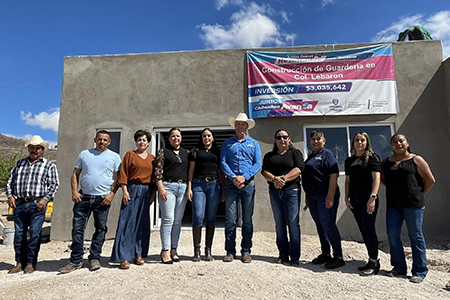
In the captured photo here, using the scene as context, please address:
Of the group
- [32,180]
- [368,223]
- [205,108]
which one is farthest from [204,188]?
[205,108]

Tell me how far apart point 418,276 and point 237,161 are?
8.27 feet

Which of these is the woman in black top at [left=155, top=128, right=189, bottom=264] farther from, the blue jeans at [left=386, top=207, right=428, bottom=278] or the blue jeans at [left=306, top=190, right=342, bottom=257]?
the blue jeans at [left=386, top=207, right=428, bottom=278]

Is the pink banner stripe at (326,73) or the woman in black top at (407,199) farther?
the pink banner stripe at (326,73)

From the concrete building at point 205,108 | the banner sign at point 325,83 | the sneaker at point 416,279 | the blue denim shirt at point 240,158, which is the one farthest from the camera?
the banner sign at point 325,83

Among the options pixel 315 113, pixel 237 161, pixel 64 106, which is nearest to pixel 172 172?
pixel 237 161

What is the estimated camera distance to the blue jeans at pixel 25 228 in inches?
148

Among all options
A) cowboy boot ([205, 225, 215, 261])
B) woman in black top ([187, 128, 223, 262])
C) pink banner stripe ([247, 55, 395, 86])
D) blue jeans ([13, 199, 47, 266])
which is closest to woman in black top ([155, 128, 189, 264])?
woman in black top ([187, 128, 223, 262])

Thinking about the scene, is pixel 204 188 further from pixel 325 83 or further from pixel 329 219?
pixel 325 83

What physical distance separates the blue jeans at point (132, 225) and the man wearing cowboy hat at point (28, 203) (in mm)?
1084

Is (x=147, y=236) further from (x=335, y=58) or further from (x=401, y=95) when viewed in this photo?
(x=401, y=95)

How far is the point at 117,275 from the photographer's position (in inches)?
133

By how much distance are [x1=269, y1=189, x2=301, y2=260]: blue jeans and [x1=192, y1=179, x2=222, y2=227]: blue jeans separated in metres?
0.79

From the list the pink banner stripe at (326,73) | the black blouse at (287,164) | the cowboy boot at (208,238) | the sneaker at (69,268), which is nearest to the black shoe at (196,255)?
the cowboy boot at (208,238)

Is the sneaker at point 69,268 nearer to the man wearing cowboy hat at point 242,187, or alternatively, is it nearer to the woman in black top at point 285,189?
the man wearing cowboy hat at point 242,187
